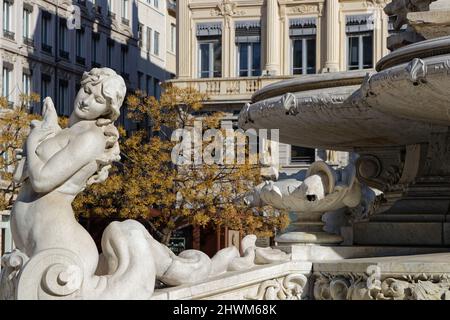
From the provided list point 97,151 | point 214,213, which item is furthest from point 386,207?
point 214,213

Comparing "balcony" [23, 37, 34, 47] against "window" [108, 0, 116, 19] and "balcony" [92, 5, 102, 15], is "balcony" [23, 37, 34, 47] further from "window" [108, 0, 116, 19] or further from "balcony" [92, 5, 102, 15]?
"window" [108, 0, 116, 19]

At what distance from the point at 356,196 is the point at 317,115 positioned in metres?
0.83

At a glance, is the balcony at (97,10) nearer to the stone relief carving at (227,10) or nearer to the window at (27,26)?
the window at (27,26)

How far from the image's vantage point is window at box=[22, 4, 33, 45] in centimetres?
5369

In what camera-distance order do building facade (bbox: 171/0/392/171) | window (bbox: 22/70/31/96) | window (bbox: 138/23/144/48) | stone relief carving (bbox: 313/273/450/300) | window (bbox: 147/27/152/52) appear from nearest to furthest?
stone relief carving (bbox: 313/273/450/300), building facade (bbox: 171/0/392/171), window (bbox: 22/70/31/96), window (bbox: 138/23/144/48), window (bbox: 147/27/152/52)

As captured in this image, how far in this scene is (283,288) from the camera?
32.9 ft

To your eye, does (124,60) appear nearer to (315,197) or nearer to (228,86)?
(228,86)

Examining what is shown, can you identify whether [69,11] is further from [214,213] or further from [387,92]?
[387,92]

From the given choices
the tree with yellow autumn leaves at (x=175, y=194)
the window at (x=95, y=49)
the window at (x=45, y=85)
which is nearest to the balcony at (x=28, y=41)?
the window at (x=45, y=85)

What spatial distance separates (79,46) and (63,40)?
163cm

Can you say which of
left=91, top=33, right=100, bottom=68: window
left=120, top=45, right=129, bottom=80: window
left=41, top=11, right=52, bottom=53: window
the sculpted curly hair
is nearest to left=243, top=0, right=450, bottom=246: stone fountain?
the sculpted curly hair

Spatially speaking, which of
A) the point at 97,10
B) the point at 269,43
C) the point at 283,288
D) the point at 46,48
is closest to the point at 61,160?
the point at 283,288

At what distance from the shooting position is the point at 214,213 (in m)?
41.5

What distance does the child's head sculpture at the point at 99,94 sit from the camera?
336 inches
